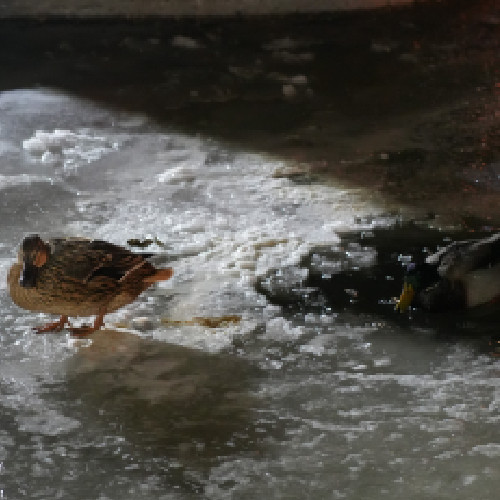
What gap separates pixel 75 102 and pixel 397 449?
502 centimetres

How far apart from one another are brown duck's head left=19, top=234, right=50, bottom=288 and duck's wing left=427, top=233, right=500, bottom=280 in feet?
5.76

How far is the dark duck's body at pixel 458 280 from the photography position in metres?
3.92

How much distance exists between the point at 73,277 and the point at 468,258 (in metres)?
1.75

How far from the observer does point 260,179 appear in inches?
220

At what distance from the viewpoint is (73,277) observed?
3605 mm

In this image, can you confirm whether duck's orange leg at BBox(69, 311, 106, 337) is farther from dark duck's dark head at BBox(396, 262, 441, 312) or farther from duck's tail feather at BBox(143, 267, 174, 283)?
dark duck's dark head at BBox(396, 262, 441, 312)

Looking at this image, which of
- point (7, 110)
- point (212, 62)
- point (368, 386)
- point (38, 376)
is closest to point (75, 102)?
point (7, 110)

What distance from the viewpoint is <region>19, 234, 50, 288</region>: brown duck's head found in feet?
11.7

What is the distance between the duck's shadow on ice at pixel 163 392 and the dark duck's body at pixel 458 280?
35.7 inches

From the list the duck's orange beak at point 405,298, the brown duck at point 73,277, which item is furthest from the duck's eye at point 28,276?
the duck's orange beak at point 405,298

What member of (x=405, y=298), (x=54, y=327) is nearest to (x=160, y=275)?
(x=54, y=327)

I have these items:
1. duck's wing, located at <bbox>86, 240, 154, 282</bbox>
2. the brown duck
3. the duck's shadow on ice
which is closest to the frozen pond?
the duck's shadow on ice

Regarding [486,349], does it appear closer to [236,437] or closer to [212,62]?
[236,437]

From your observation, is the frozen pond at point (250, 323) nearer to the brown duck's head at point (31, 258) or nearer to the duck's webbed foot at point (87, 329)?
the duck's webbed foot at point (87, 329)
